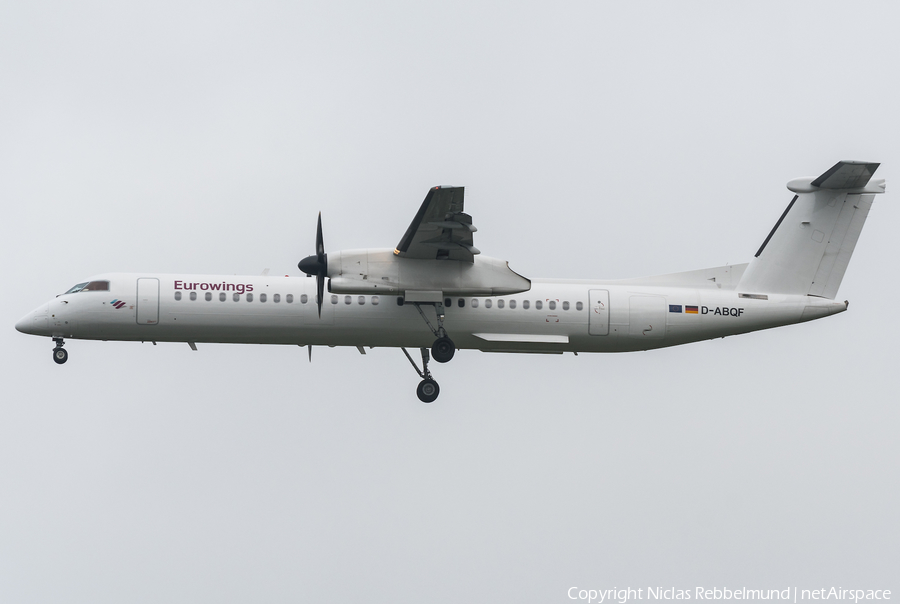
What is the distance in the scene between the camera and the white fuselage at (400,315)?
71.6ft

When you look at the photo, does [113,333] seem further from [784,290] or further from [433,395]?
[784,290]

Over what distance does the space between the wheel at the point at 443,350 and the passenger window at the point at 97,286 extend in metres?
7.30

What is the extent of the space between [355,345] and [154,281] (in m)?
4.62

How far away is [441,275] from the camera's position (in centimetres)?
2152

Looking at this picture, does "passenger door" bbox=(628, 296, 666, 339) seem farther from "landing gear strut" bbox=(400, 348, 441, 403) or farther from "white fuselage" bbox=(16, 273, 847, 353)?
"landing gear strut" bbox=(400, 348, 441, 403)

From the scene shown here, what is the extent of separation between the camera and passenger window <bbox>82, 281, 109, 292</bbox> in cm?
2203

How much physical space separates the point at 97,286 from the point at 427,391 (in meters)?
7.66

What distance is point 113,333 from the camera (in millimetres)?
22000

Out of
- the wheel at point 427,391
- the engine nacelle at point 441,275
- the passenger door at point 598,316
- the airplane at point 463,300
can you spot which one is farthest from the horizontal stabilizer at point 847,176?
the wheel at point 427,391

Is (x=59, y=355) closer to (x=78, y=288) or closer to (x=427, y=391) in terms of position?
(x=78, y=288)

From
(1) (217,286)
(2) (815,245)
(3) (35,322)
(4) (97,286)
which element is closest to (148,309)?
(4) (97,286)

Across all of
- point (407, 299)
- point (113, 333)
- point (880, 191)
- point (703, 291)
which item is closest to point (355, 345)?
point (407, 299)

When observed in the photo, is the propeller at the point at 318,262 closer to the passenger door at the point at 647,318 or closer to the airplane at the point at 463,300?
the airplane at the point at 463,300

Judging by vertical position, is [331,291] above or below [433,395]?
above
